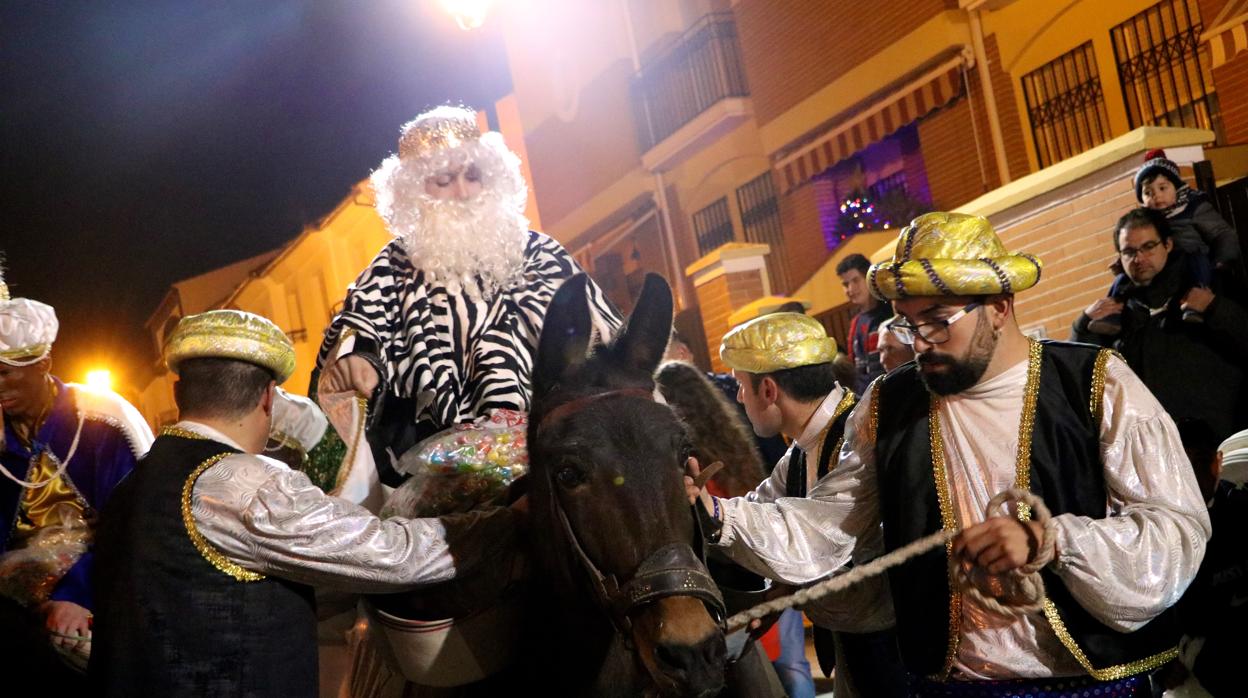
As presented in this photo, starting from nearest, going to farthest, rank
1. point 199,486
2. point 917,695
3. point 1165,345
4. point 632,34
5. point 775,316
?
point 199,486
point 917,695
point 775,316
point 1165,345
point 632,34

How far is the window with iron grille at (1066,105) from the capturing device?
15.2 metres

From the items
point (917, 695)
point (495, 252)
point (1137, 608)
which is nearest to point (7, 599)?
point (495, 252)

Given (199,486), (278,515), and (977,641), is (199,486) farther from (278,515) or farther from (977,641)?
(977,641)

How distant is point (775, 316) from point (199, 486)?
11.0 feet

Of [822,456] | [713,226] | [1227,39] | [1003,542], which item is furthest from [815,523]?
[713,226]

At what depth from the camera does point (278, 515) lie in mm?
3551

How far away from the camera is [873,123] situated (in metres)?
16.9

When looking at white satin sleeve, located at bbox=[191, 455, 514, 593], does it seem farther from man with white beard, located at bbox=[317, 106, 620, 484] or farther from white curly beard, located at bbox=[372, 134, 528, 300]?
white curly beard, located at bbox=[372, 134, 528, 300]

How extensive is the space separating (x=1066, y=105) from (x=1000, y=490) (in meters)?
13.0

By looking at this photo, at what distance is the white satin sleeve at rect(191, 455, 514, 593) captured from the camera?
3553 millimetres

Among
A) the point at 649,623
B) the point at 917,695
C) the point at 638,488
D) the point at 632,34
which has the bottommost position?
the point at 917,695

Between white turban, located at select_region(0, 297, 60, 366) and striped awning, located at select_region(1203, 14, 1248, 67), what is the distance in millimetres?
11730

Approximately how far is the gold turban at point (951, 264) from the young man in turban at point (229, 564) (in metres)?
1.51

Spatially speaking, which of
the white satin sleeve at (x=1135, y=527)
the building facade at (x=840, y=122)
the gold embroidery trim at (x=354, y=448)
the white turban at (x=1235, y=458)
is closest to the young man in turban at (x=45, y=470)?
the gold embroidery trim at (x=354, y=448)
